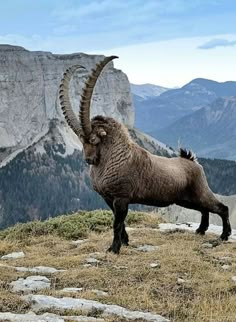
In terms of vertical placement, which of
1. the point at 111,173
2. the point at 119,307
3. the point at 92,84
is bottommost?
the point at 119,307

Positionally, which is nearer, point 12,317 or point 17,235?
point 12,317

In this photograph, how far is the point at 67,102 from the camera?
13.0 m

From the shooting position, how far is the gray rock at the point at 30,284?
9.12 meters

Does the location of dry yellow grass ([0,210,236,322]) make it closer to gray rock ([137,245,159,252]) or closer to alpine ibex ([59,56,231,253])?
gray rock ([137,245,159,252])

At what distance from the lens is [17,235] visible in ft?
50.1

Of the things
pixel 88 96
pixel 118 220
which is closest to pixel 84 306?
pixel 118 220

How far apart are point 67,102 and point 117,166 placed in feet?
5.85

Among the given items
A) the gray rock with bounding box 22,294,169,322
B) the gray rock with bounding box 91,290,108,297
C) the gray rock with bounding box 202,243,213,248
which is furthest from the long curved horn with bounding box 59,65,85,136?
the gray rock with bounding box 22,294,169,322

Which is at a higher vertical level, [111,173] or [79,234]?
[111,173]

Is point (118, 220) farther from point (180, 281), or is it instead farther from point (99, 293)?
point (99, 293)

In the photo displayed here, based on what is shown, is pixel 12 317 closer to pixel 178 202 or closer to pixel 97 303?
pixel 97 303

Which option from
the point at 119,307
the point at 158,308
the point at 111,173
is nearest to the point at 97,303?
the point at 119,307

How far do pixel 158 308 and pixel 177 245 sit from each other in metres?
4.70

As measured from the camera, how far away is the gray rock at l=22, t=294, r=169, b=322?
788 centimetres
